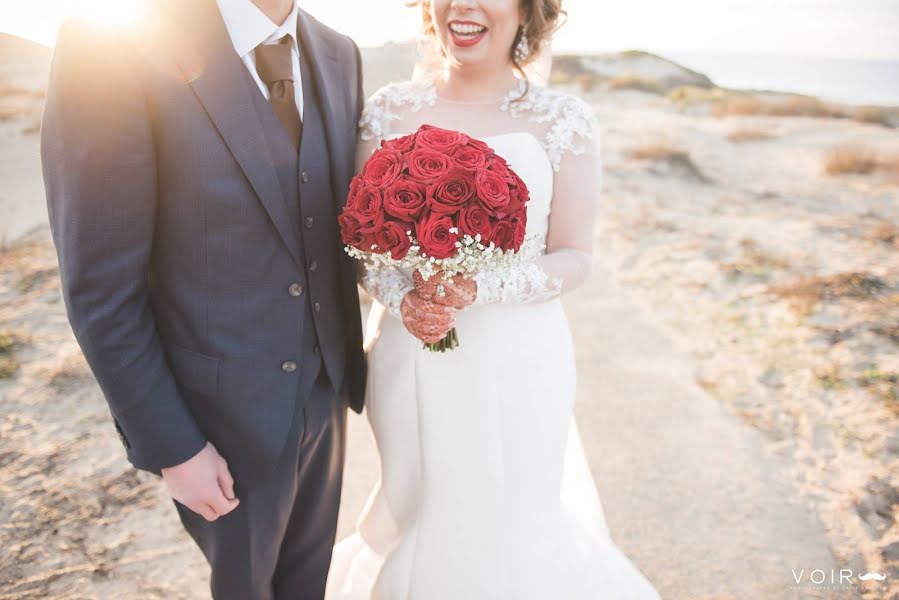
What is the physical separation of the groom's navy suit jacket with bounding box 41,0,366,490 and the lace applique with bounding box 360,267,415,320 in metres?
0.19

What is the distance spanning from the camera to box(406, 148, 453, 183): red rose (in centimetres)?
155

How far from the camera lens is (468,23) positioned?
2137mm

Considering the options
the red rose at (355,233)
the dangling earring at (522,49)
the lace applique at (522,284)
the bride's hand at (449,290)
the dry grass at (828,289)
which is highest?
the dangling earring at (522,49)

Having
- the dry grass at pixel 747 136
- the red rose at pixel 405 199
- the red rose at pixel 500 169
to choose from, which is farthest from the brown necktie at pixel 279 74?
the dry grass at pixel 747 136

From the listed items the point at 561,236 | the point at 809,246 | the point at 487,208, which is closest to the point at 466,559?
the point at 561,236

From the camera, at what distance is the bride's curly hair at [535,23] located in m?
2.25

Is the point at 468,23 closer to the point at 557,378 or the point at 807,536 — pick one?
the point at 557,378

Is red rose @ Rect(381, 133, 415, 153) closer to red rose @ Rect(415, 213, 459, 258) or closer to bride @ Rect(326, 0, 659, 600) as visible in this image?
red rose @ Rect(415, 213, 459, 258)

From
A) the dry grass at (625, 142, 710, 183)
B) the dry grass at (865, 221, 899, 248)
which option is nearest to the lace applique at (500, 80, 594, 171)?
the dry grass at (865, 221, 899, 248)

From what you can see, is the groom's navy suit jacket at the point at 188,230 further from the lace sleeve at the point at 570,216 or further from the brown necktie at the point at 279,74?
the lace sleeve at the point at 570,216

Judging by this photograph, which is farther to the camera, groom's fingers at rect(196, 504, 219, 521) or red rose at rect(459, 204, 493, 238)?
groom's fingers at rect(196, 504, 219, 521)

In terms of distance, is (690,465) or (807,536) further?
(690,465)

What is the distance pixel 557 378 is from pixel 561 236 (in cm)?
56

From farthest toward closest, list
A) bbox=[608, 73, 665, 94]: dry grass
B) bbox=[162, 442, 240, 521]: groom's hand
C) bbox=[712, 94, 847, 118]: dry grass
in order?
1. bbox=[608, 73, 665, 94]: dry grass
2. bbox=[712, 94, 847, 118]: dry grass
3. bbox=[162, 442, 240, 521]: groom's hand
